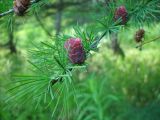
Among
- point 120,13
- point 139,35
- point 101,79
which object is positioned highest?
point 120,13

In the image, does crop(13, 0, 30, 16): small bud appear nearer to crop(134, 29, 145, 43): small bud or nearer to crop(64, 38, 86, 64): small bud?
crop(64, 38, 86, 64): small bud

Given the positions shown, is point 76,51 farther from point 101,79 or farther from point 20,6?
point 101,79

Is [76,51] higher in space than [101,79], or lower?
higher

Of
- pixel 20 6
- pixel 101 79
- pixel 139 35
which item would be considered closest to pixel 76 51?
pixel 20 6

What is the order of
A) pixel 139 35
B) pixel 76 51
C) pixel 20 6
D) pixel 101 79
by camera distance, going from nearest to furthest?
pixel 76 51 < pixel 20 6 < pixel 139 35 < pixel 101 79

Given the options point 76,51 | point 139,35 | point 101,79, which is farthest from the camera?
point 101,79

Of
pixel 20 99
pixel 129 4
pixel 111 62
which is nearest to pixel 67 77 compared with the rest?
pixel 20 99
